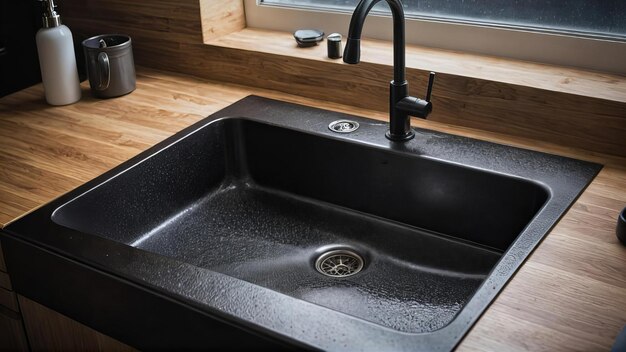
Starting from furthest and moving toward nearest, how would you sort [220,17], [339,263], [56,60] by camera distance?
[220,17]
[56,60]
[339,263]

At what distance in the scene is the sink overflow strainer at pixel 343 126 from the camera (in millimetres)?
1600

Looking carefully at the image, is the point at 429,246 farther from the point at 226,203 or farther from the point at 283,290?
the point at 226,203

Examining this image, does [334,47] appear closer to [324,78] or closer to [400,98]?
[324,78]

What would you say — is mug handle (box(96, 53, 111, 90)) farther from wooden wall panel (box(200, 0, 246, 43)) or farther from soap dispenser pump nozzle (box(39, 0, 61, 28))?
wooden wall panel (box(200, 0, 246, 43))

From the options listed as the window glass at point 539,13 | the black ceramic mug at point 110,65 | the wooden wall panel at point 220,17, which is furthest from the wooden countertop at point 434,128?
the window glass at point 539,13

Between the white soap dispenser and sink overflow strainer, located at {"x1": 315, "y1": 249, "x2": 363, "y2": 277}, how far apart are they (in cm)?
74

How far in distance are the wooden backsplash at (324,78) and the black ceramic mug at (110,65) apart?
0.51ft

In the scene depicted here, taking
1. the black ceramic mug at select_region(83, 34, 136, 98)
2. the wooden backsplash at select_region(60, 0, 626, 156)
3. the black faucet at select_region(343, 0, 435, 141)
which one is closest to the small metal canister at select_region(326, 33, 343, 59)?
the wooden backsplash at select_region(60, 0, 626, 156)

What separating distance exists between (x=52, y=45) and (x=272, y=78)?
1.66 feet

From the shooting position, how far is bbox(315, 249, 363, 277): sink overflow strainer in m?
1.47

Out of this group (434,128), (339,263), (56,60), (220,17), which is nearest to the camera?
(339,263)

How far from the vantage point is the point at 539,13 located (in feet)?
5.35

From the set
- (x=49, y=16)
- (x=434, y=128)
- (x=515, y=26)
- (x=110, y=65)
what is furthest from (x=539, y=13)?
(x=49, y=16)

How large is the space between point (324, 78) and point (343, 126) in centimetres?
18
